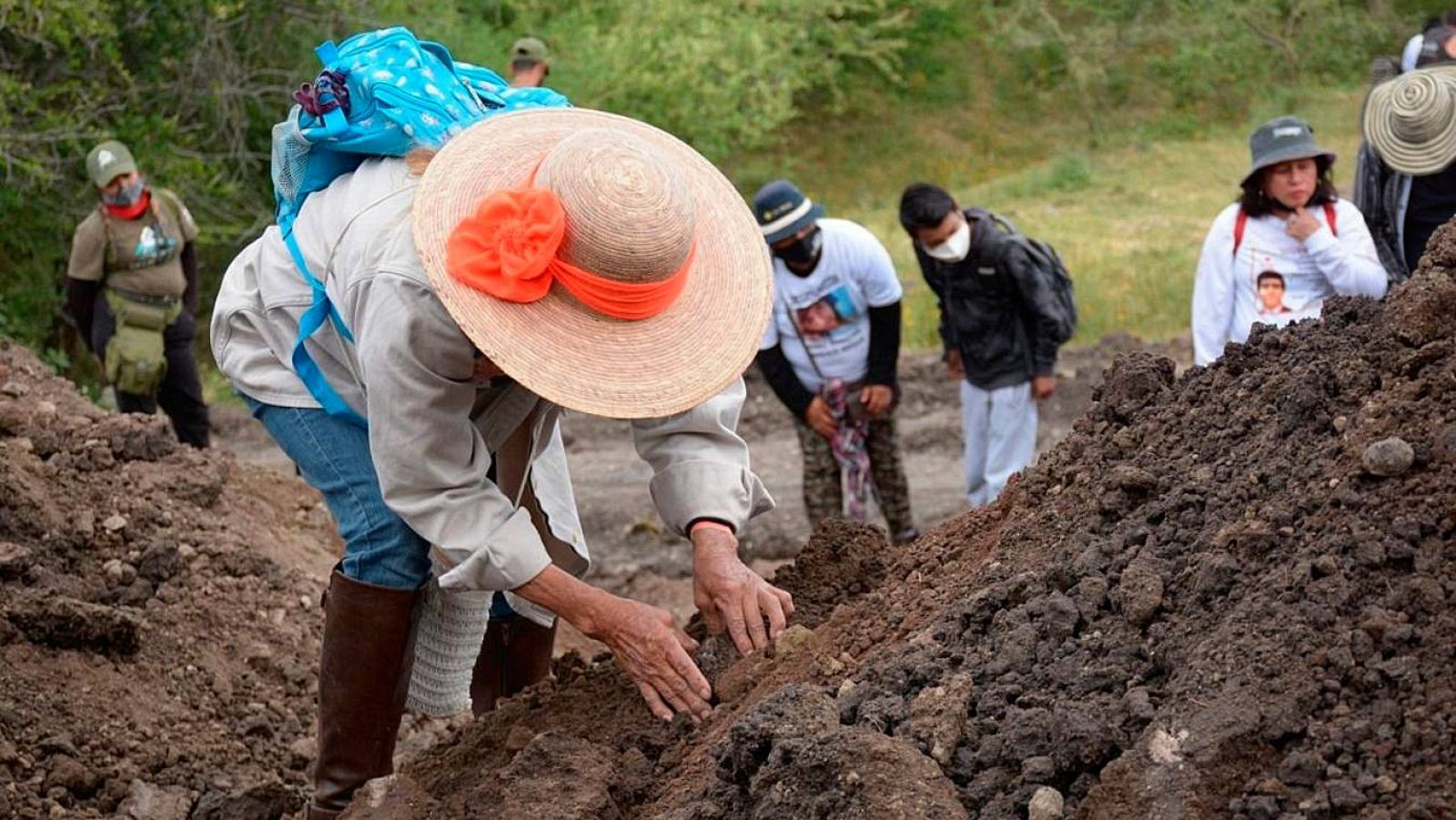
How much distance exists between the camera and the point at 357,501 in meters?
3.60

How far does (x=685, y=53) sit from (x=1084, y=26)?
10.6 meters

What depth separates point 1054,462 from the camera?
3.56 m

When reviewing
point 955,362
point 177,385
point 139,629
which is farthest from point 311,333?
point 177,385

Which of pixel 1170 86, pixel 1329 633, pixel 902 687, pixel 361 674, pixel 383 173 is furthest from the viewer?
pixel 1170 86

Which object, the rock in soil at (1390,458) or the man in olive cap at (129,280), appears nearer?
the rock in soil at (1390,458)

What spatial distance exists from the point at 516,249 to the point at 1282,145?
3.57 metres

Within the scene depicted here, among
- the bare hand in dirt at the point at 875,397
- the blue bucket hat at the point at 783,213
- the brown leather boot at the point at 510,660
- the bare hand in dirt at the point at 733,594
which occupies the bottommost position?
the bare hand in dirt at the point at 875,397

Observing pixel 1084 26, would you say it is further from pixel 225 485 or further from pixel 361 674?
pixel 361 674

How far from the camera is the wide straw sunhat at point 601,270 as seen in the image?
2992mm

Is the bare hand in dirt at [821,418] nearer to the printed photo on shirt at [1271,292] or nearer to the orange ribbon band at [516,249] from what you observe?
the printed photo on shirt at [1271,292]

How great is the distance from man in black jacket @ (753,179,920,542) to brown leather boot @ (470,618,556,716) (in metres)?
2.82

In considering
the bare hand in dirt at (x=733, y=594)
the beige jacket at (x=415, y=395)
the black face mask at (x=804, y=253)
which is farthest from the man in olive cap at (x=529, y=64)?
the bare hand in dirt at (x=733, y=594)

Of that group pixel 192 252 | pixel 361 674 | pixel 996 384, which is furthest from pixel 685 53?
pixel 361 674

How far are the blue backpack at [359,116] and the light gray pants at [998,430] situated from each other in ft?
13.6
